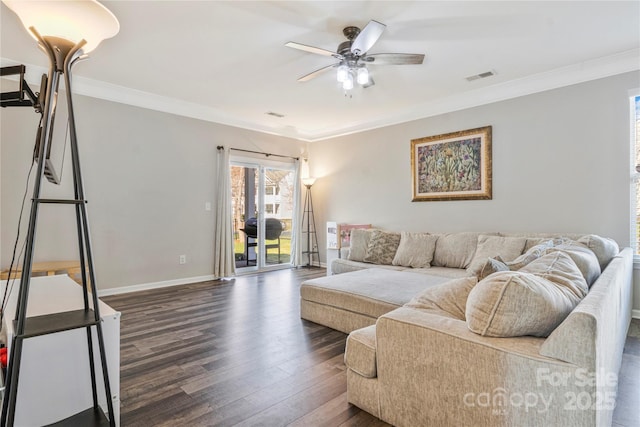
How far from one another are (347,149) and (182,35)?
3.56 meters

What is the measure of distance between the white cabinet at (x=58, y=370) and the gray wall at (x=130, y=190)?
2.79 meters

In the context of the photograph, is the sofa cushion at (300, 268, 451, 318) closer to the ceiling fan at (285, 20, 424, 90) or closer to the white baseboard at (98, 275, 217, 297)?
the ceiling fan at (285, 20, 424, 90)

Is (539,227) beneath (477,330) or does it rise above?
above

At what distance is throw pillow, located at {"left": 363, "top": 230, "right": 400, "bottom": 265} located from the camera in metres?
4.37

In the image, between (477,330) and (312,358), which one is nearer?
(477,330)

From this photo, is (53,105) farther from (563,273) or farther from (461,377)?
(563,273)

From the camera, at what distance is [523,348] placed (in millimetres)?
1224

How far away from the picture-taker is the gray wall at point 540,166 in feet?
11.3

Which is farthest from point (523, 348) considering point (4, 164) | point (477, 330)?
point (4, 164)

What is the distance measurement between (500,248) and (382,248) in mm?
1399

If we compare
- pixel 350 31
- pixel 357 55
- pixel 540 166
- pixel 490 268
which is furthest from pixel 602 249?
pixel 350 31

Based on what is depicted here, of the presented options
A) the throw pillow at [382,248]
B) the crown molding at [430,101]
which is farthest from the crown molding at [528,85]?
the throw pillow at [382,248]

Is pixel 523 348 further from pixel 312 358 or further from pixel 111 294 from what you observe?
pixel 111 294

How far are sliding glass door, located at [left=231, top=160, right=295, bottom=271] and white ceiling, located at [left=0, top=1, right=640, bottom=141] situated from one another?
1.26 metres
